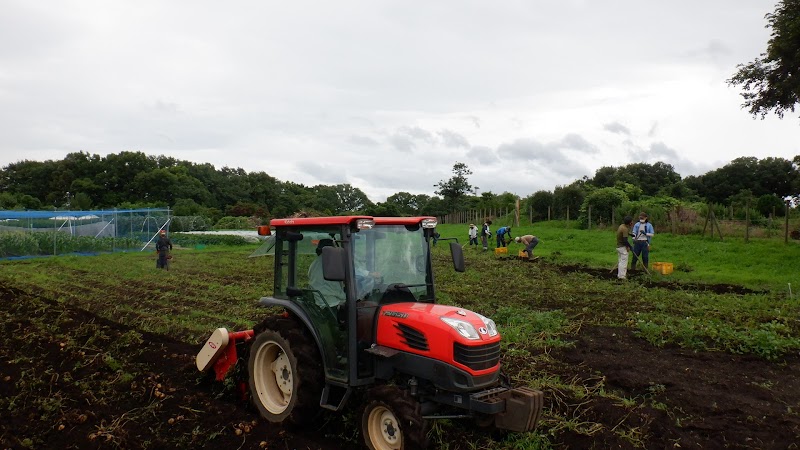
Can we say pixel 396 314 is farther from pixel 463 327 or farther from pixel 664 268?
pixel 664 268

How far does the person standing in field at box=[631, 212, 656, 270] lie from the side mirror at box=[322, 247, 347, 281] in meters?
14.4

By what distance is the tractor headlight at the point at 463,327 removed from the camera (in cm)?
497

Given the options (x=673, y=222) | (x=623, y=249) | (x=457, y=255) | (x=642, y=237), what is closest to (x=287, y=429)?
(x=457, y=255)

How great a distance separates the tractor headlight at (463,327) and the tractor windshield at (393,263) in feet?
2.42

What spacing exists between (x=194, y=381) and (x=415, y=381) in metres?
3.33

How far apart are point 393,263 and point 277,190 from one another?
264 ft

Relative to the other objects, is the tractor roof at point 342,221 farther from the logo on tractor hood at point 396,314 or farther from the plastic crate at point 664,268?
the plastic crate at point 664,268

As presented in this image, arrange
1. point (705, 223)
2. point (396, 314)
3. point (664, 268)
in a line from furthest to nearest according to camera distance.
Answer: point (705, 223) < point (664, 268) < point (396, 314)

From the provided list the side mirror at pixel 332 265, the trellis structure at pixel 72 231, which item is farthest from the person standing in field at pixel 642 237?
the trellis structure at pixel 72 231

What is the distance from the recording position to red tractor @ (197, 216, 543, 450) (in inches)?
195

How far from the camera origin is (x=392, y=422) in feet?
16.4

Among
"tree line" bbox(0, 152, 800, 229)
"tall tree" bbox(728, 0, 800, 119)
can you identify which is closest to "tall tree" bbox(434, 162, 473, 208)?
"tree line" bbox(0, 152, 800, 229)

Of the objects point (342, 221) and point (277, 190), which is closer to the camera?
point (342, 221)

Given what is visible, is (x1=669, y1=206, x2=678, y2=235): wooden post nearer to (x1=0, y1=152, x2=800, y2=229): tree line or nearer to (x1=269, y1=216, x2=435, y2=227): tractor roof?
(x1=0, y1=152, x2=800, y2=229): tree line
